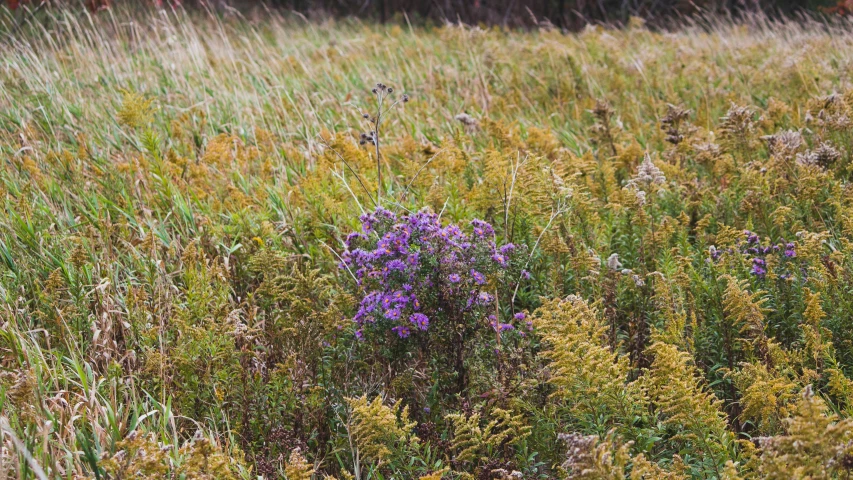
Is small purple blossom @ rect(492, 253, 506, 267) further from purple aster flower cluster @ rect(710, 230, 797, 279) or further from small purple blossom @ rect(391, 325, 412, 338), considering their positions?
purple aster flower cluster @ rect(710, 230, 797, 279)

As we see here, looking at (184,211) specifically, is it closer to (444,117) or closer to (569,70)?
(444,117)

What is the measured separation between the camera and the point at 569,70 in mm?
6727

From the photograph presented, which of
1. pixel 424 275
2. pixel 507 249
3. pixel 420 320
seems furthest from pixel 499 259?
pixel 420 320

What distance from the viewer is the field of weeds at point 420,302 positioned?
2283 mm

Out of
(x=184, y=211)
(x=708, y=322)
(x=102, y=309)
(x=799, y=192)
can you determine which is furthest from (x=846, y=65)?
(x=102, y=309)

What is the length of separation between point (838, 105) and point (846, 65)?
5.82ft

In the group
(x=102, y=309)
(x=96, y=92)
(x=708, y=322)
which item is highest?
(x=96, y=92)

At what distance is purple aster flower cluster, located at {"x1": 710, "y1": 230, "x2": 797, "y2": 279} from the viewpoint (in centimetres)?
308

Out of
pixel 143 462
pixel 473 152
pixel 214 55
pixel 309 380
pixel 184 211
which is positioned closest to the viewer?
pixel 143 462

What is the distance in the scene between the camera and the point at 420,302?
283 centimetres

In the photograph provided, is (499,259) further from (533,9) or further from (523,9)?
(533,9)

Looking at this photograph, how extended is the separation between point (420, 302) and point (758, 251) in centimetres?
156

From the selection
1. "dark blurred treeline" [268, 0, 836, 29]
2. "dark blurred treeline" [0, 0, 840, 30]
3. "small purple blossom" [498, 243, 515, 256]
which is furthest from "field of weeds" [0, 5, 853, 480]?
"dark blurred treeline" [268, 0, 836, 29]

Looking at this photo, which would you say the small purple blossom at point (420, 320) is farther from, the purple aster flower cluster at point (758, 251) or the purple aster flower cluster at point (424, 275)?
the purple aster flower cluster at point (758, 251)
